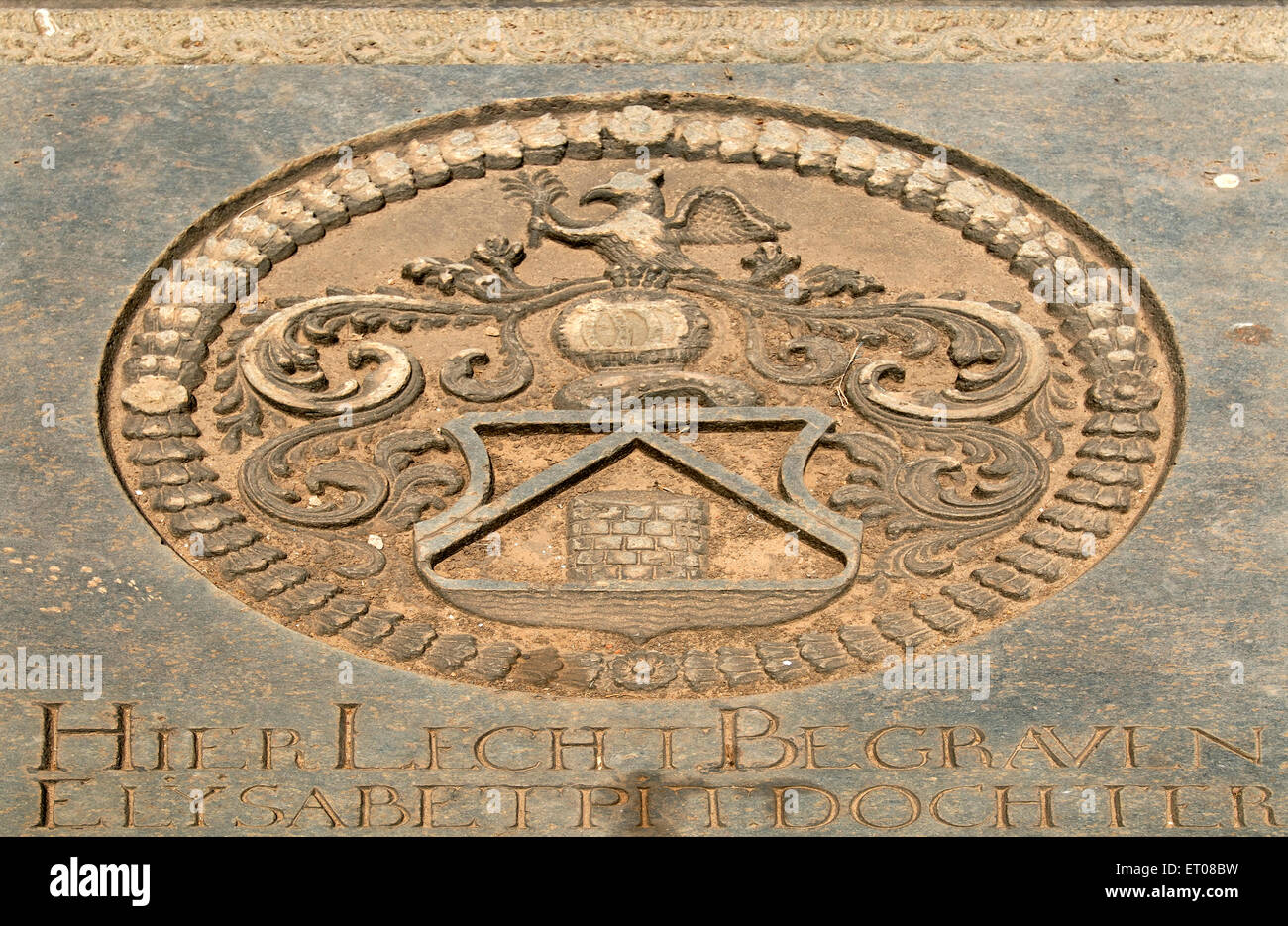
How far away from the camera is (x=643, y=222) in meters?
8.44

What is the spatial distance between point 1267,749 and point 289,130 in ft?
14.2

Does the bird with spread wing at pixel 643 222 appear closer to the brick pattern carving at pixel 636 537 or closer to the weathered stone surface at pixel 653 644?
the weathered stone surface at pixel 653 644

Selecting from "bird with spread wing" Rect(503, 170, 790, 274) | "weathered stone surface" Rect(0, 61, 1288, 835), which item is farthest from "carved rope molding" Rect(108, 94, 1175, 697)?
"bird with spread wing" Rect(503, 170, 790, 274)

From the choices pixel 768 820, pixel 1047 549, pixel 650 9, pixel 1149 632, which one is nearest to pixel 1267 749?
pixel 1149 632

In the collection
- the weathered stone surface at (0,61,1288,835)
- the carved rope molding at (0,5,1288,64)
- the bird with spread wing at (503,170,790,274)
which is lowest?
the weathered stone surface at (0,61,1288,835)

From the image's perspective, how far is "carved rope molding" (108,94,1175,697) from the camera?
719 centimetres

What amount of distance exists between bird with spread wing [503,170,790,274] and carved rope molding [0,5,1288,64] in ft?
2.09

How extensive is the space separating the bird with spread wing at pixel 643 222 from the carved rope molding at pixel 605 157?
0.20 metres

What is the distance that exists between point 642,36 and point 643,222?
0.96 metres

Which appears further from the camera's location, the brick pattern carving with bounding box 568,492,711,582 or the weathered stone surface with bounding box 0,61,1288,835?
the brick pattern carving with bounding box 568,492,711,582

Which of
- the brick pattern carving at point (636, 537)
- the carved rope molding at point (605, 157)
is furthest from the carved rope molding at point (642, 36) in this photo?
the brick pattern carving at point (636, 537)

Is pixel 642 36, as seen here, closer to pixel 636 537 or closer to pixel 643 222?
pixel 643 222

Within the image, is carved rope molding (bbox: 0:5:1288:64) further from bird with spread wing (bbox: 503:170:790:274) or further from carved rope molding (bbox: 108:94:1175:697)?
bird with spread wing (bbox: 503:170:790:274)

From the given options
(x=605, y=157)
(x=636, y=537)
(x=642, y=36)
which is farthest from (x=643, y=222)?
(x=636, y=537)
